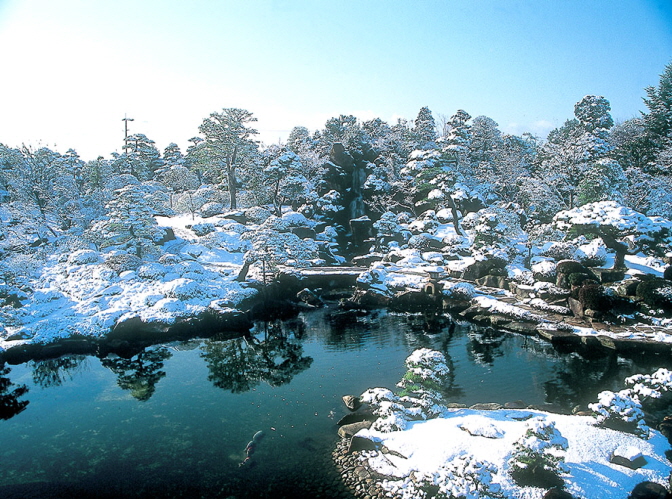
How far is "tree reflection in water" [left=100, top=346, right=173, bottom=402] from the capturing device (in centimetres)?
1502

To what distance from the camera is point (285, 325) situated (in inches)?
887

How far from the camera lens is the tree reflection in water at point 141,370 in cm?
1502

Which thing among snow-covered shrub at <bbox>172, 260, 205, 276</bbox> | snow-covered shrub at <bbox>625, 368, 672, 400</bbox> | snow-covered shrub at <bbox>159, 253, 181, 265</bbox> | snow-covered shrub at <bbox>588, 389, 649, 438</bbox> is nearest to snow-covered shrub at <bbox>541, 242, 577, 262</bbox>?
snow-covered shrub at <bbox>625, 368, 672, 400</bbox>

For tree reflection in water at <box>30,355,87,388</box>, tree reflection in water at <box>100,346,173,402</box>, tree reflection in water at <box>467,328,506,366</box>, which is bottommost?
tree reflection in water at <box>30,355,87,388</box>

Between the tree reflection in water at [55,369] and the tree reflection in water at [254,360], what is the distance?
5.29m

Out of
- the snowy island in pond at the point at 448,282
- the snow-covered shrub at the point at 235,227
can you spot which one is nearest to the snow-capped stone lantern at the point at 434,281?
the snowy island in pond at the point at 448,282

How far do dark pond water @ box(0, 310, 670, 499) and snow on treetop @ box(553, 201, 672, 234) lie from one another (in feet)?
25.9

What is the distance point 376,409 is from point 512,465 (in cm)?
427

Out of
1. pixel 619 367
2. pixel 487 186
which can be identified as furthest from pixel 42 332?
pixel 487 186

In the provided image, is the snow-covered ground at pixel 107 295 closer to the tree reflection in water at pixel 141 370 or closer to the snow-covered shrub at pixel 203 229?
the tree reflection in water at pixel 141 370

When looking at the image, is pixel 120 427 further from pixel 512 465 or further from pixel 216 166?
pixel 216 166

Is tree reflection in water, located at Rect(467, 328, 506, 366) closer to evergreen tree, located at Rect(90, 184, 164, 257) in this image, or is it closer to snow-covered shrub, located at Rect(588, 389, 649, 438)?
snow-covered shrub, located at Rect(588, 389, 649, 438)

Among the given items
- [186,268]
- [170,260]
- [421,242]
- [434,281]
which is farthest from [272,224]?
[421,242]

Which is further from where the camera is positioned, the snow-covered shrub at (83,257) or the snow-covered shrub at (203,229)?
the snow-covered shrub at (203,229)
